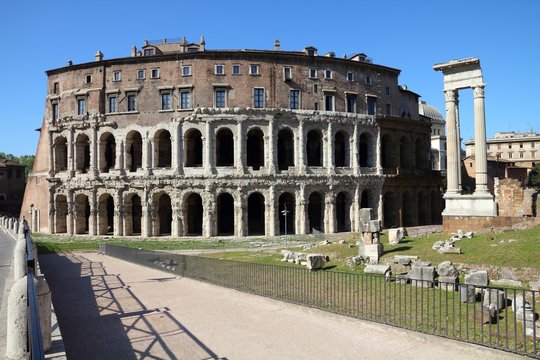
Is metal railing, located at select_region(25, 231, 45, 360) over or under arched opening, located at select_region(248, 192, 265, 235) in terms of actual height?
over

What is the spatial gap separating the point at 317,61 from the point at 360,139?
9.60 meters

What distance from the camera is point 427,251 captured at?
1900 centimetres

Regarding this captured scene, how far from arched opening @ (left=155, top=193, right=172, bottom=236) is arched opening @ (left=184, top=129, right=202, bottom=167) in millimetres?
4003

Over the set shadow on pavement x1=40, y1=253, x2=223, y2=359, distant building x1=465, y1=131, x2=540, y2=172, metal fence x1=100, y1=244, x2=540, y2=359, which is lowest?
shadow on pavement x1=40, y1=253, x2=223, y2=359

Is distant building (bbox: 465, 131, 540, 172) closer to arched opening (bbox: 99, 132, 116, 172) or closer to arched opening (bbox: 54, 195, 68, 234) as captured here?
arched opening (bbox: 99, 132, 116, 172)

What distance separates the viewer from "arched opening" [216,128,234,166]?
41.0 meters

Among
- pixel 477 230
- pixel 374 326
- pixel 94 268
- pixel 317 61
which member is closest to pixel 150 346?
pixel 374 326

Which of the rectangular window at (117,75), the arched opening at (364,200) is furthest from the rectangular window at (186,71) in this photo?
the arched opening at (364,200)

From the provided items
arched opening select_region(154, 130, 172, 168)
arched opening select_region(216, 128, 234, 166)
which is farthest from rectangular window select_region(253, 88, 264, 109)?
arched opening select_region(154, 130, 172, 168)

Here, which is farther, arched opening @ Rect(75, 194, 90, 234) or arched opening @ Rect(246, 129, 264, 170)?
arched opening @ Rect(246, 129, 264, 170)

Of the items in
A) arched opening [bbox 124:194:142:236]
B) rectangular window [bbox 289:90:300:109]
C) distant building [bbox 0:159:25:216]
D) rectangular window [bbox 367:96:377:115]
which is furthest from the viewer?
distant building [bbox 0:159:25:216]

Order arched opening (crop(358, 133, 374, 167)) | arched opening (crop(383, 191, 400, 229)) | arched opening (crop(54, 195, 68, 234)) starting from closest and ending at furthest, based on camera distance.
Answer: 1. arched opening (crop(358, 133, 374, 167))
2. arched opening (crop(54, 195, 68, 234))
3. arched opening (crop(383, 191, 400, 229))

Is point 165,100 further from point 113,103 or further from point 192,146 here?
point 113,103

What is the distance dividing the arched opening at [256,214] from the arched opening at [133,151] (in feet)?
36.6
